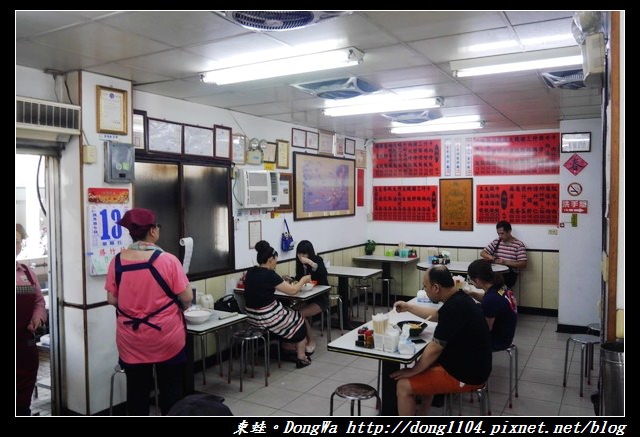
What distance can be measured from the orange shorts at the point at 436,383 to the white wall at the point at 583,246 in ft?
12.1

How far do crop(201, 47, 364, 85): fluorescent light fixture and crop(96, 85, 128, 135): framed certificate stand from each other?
2.44ft

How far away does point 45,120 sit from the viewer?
3.64 meters

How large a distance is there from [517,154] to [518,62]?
13.8 ft

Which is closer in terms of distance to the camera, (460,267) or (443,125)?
(443,125)

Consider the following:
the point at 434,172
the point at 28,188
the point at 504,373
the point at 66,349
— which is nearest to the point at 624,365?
the point at 504,373

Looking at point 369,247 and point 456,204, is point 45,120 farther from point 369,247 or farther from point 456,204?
point 456,204

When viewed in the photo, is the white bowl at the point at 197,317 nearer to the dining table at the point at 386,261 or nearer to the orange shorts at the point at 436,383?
the orange shorts at the point at 436,383

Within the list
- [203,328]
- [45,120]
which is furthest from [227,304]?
[45,120]

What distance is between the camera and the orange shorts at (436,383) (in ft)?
11.0

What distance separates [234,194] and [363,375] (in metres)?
2.36

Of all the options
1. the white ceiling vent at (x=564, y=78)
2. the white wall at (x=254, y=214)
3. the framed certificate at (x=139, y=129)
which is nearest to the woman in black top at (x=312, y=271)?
the white wall at (x=254, y=214)

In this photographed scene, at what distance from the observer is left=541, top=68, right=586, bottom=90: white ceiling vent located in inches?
154

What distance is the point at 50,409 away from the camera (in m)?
4.19

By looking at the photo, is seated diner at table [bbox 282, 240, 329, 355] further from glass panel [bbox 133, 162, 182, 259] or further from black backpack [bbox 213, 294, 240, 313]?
glass panel [bbox 133, 162, 182, 259]
